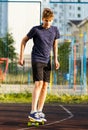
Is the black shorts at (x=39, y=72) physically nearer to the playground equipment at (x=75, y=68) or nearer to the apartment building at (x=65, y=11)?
the playground equipment at (x=75, y=68)

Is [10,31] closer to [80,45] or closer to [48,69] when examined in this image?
[80,45]

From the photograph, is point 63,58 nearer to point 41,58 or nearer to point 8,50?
point 8,50

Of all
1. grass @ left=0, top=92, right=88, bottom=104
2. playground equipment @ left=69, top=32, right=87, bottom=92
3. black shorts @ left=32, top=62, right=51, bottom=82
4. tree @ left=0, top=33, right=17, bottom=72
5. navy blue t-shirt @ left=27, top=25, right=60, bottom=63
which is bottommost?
grass @ left=0, top=92, right=88, bottom=104

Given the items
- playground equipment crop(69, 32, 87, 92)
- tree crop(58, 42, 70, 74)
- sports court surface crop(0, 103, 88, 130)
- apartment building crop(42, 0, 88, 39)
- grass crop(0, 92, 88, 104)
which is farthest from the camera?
apartment building crop(42, 0, 88, 39)

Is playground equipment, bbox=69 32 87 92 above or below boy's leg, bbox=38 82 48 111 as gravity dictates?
below

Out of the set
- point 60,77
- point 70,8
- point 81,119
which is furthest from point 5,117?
point 70,8

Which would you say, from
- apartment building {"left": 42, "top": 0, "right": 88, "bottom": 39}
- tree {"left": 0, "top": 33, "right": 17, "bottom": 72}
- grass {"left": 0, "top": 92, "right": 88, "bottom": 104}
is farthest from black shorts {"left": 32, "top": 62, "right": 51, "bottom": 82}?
apartment building {"left": 42, "top": 0, "right": 88, "bottom": 39}

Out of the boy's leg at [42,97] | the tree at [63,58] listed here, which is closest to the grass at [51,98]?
the tree at [63,58]

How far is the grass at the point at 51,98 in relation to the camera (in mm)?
12188

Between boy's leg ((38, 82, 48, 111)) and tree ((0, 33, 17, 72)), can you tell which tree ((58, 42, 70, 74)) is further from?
boy's leg ((38, 82, 48, 111))

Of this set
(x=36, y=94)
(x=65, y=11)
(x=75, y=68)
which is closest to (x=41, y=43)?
(x=36, y=94)

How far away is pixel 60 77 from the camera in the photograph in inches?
588

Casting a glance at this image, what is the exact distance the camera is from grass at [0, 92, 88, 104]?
12.2m

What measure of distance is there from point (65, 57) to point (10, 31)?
73.7 inches
